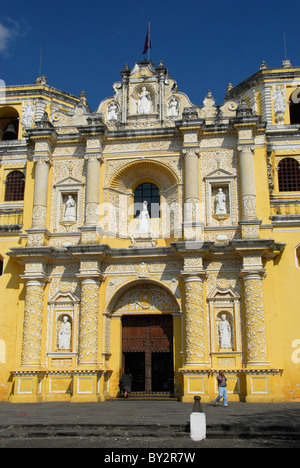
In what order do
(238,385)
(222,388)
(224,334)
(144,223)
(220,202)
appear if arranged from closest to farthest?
(222,388), (238,385), (224,334), (220,202), (144,223)

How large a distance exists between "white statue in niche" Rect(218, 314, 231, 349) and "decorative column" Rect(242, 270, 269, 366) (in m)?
0.81

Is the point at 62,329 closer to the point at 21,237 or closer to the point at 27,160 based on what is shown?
the point at 21,237

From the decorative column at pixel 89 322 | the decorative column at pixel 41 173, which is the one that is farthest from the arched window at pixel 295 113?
the decorative column at pixel 89 322

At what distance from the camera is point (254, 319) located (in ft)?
61.3

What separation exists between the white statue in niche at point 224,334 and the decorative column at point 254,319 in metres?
0.81

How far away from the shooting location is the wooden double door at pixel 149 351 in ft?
66.9

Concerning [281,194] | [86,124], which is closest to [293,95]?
[281,194]

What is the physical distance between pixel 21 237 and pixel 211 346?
8.91 metres

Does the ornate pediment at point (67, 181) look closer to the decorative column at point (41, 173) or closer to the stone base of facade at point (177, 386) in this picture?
the decorative column at point (41, 173)

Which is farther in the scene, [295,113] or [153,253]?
[295,113]

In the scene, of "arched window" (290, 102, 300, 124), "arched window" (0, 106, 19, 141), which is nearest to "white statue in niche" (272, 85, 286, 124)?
"arched window" (290, 102, 300, 124)

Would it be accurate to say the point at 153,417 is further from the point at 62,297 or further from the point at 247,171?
the point at 247,171

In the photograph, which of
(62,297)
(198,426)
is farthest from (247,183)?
(198,426)

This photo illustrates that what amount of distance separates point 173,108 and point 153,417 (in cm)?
1350
